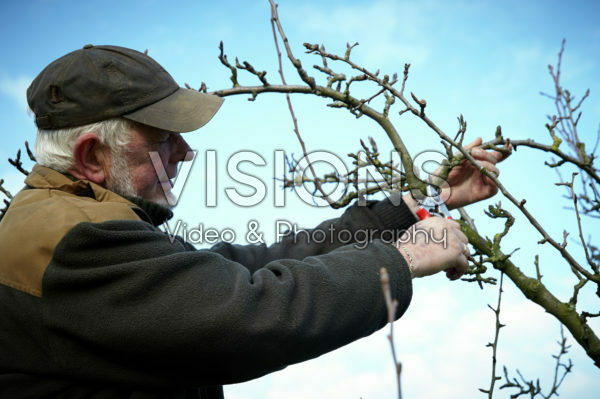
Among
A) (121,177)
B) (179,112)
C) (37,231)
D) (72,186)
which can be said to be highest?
(179,112)

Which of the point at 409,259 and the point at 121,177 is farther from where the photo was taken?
the point at 121,177

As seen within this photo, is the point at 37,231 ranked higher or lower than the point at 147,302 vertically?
higher

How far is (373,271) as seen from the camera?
1.93m

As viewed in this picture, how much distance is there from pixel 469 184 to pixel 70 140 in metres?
1.92

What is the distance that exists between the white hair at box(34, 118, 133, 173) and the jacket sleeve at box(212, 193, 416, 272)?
852 millimetres

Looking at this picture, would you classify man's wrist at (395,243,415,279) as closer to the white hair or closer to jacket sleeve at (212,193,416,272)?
jacket sleeve at (212,193,416,272)

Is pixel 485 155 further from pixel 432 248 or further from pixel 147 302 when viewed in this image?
pixel 147 302

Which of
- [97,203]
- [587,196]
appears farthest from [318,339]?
[587,196]

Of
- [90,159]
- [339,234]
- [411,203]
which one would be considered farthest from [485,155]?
[90,159]

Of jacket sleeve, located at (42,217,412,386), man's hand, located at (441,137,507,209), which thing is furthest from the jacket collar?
man's hand, located at (441,137,507,209)

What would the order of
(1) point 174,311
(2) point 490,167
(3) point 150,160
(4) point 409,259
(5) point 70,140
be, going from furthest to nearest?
1. (2) point 490,167
2. (3) point 150,160
3. (5) point 70,140
4. (4) point 409,259
5. (1) point 174,311

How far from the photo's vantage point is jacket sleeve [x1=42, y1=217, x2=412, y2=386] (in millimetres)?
1729

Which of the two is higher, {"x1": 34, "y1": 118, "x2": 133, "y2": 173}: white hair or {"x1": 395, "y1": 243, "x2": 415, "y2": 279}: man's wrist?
{"x1": 34, "y1": 118, "x2": 133, "y2": 173}: white hair

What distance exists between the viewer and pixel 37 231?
1.80m
